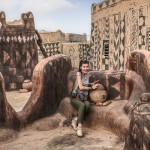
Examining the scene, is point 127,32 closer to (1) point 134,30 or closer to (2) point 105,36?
(1) point 134,30

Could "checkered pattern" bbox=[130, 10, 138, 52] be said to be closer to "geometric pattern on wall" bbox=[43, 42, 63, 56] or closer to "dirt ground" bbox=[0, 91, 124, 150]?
"dirt ground" bbox=[0, 91, 124, 150]

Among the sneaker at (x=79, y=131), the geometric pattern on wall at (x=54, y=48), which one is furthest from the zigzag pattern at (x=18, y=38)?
the geometric pattern on wall at (x=54, y=48)

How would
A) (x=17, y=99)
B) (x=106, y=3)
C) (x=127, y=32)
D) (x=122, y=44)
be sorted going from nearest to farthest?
1. (x=17, y=99)
2. (x=127, y=32)
3. (x=122, y=44)
4. (x=106, y=3)

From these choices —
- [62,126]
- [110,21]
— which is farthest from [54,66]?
[110,21]

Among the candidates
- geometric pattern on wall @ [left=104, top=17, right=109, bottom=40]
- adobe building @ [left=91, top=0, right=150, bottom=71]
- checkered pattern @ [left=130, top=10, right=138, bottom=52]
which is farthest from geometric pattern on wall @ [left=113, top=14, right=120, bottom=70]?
checkered pattern @ [left=130, top=10, right=138, bottom=52]

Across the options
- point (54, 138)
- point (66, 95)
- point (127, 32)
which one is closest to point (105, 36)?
point (127, 32)

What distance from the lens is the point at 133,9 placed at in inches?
579

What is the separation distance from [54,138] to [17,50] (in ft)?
26.5

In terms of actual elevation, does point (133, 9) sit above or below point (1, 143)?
above

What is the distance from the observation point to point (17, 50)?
44.9 ft

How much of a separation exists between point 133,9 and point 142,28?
3.84 feet

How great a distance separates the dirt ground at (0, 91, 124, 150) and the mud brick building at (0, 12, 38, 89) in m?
6.87

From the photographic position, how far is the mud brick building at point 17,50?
13367mm

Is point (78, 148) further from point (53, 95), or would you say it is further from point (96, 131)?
point (53, 95)
